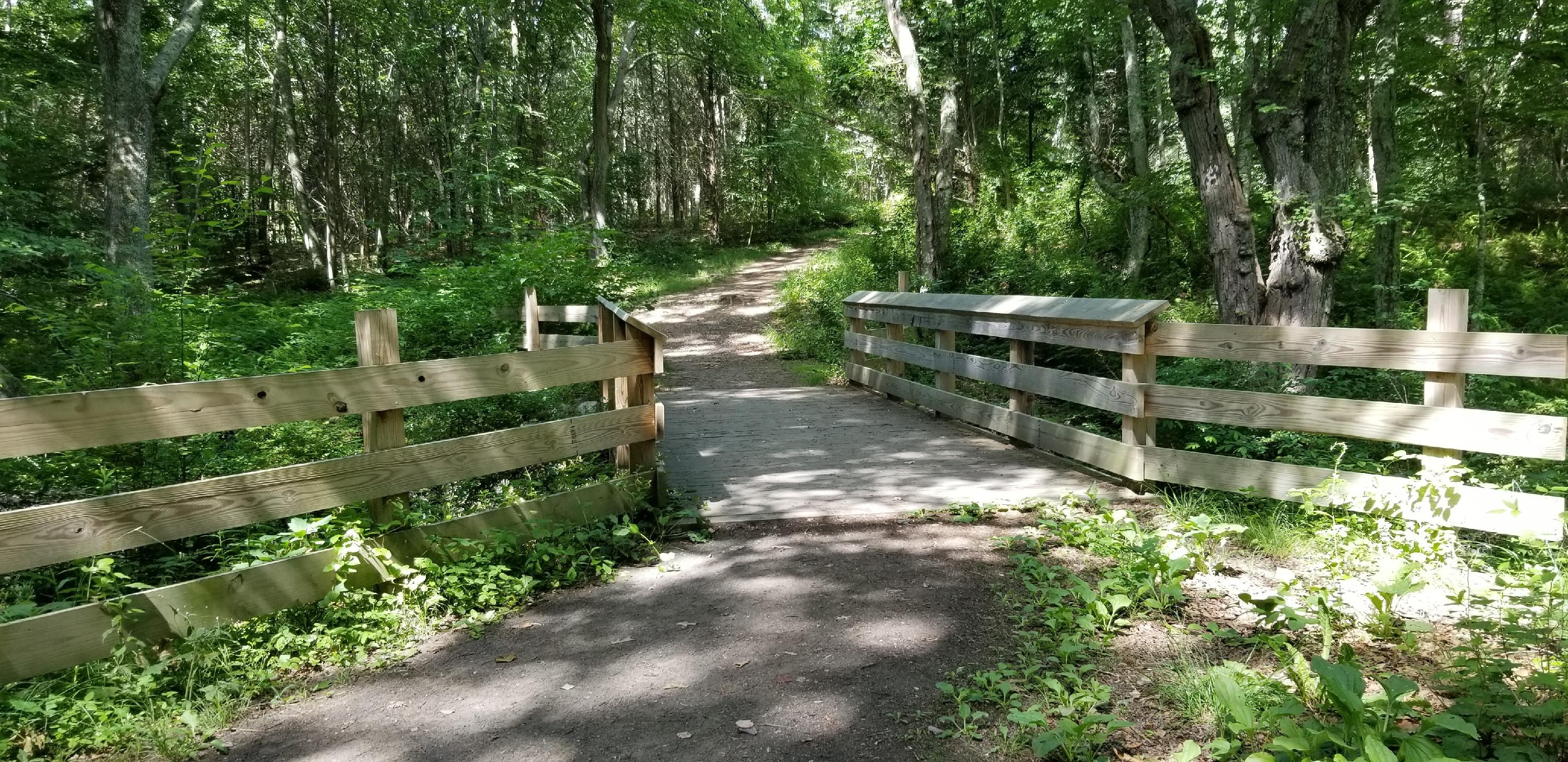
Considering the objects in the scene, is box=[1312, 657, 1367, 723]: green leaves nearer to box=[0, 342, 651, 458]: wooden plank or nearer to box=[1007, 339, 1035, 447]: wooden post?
box=[0, 342, 651, 458]: wooden plank

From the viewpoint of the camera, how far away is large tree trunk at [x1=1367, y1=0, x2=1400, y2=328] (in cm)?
1212

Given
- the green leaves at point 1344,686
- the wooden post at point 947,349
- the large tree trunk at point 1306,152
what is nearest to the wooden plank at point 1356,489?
the green leaves at point 1344,686

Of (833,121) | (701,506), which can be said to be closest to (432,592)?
(701,506)

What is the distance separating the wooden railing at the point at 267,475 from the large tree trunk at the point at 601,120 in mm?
10425

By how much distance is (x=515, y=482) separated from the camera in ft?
18.2

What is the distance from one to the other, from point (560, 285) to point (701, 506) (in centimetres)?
719

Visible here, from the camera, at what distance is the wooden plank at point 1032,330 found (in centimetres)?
578

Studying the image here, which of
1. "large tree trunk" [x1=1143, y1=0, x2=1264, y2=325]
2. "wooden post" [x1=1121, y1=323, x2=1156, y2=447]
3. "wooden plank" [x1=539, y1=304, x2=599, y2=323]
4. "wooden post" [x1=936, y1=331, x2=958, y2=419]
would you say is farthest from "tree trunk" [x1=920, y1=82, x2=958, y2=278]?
"wooden post" [x1=1121, y1=323, x2=1156, y2=447]

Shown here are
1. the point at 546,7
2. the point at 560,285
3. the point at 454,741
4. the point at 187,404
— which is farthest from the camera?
Result: the point at 546,7

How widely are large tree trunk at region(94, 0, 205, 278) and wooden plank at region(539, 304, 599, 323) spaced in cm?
508

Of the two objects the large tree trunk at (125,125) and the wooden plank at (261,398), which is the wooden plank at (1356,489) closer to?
the wooden plank at (261,398)

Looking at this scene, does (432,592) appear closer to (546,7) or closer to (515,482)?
(515,482)

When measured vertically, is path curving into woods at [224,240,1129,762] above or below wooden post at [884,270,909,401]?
below

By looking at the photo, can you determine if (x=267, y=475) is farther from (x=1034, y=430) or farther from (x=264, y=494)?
(x=1034, y=430)
